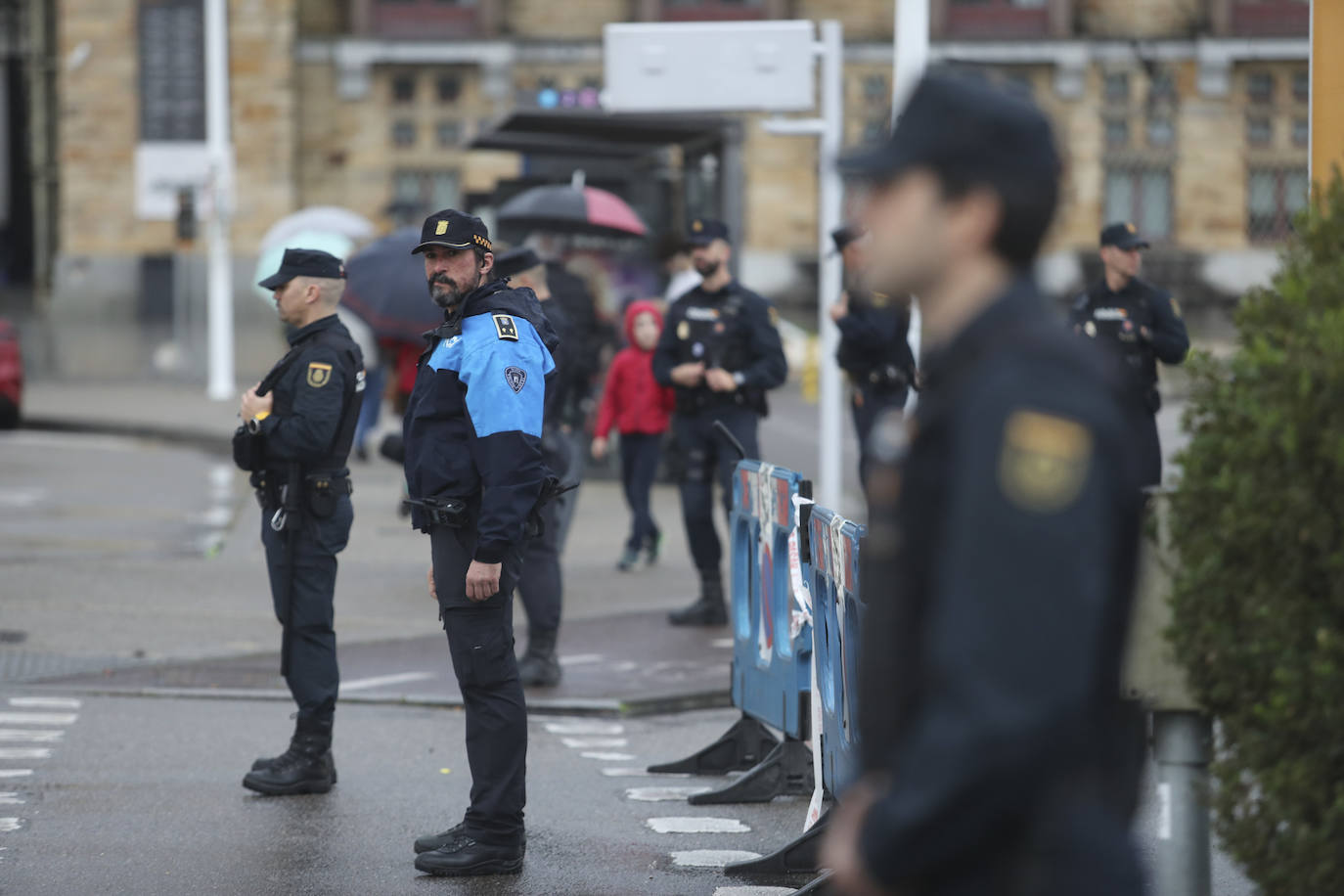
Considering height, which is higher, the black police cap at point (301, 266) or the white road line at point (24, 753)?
the black police cap at point (301, 266)

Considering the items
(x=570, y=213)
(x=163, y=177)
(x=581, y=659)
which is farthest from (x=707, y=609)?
(x=163, y=177)

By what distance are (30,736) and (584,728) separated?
2.16 meters

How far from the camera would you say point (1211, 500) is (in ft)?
10.4

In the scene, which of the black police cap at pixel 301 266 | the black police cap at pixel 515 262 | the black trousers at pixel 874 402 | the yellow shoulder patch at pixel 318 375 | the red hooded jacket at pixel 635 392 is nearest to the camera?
the yellow shoulder patch at pixel 318 375

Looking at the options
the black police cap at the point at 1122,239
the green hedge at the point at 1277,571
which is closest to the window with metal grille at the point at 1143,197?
the black police cap at the point at 1122,239

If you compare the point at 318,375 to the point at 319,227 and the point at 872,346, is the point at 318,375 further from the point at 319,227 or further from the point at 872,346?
the point at 319,227

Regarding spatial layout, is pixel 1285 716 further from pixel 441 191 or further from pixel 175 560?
pixel 441 191

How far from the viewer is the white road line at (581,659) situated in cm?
901

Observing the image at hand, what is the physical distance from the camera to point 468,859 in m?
5.59

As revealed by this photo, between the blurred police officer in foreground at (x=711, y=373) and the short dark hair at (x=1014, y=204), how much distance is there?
7.30 metres

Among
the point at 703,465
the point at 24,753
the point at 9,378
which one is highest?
the point at 703,465

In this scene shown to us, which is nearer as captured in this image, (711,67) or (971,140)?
(971,140)

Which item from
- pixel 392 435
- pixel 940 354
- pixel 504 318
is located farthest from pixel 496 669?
pixel 940 354

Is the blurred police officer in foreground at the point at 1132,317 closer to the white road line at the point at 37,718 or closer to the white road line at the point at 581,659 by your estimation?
the white road line at the point at 581,659
